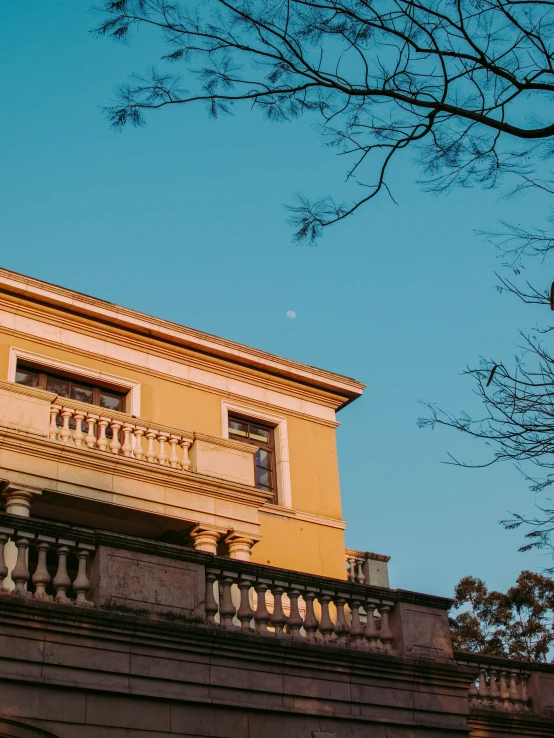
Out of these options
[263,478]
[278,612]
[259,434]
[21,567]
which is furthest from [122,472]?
[21,567]

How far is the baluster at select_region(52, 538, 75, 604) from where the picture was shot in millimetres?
10734

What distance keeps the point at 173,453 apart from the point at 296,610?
7889mm

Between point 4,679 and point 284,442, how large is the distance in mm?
13781

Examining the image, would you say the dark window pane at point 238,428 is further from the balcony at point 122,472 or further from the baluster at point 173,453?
the baluster at point 173,453

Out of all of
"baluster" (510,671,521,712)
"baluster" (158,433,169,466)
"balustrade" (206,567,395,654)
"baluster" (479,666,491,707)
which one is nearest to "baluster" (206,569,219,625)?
"balustrade" (206,567,395,654)

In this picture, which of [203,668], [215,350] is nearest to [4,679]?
[203,668]

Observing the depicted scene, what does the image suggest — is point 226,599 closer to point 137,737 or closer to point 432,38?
point 137,737

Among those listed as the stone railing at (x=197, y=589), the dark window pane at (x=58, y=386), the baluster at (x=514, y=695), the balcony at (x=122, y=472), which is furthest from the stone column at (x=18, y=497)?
the baluster at (x=514, y=695)

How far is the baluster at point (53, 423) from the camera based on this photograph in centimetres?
1839

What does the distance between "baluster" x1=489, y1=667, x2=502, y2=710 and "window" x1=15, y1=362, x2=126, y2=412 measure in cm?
926

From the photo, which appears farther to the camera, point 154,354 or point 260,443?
point 260,443

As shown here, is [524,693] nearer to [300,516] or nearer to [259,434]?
[300,516]

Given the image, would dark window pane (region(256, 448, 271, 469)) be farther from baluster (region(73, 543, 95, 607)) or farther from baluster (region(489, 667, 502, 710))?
baluster (region(73, 543, 95, 607))

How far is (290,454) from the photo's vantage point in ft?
76.1
